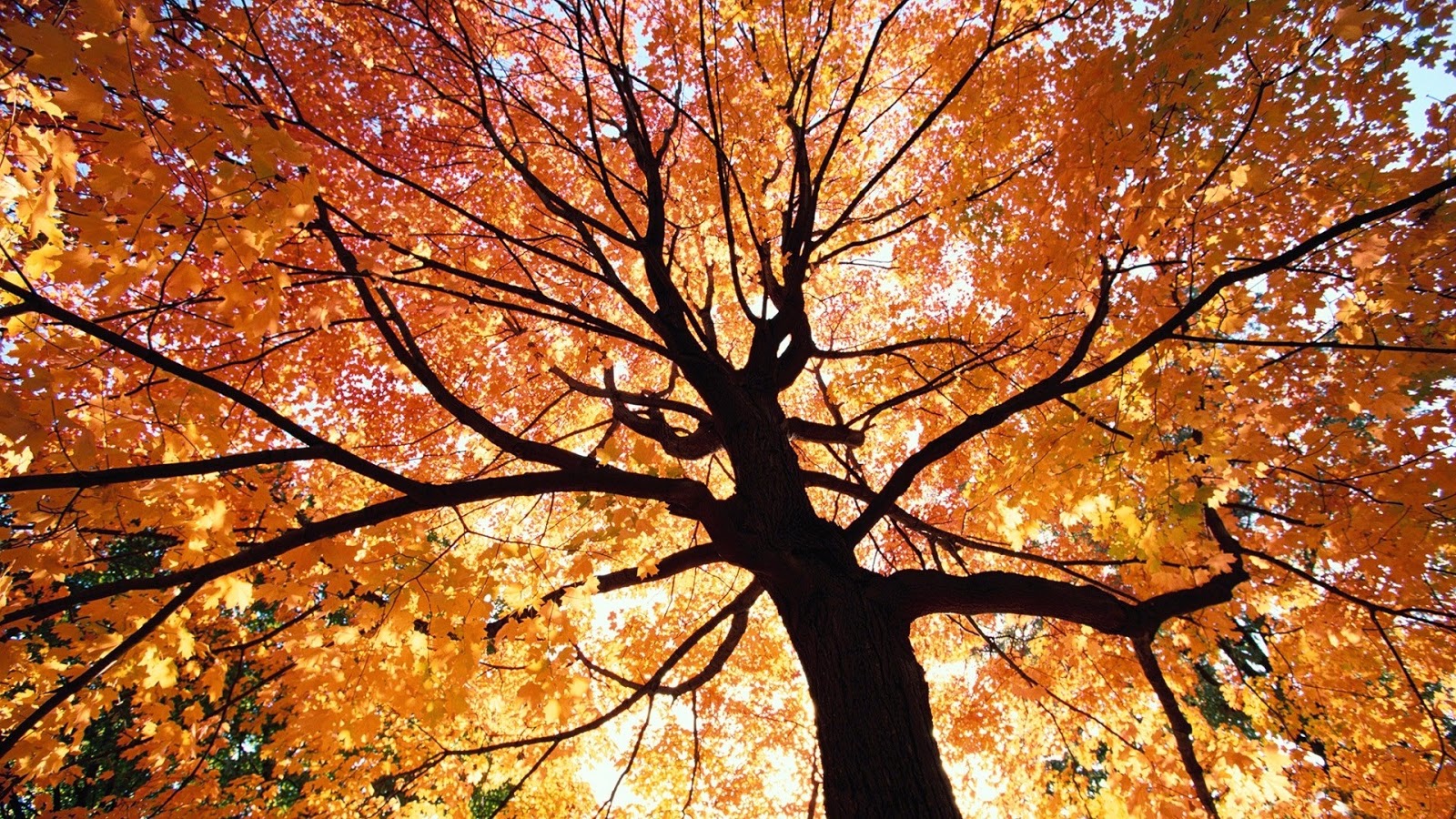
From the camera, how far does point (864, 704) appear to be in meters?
2.74

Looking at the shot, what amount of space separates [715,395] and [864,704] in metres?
2.27

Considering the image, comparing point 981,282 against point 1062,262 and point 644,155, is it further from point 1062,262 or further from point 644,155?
point 644,155

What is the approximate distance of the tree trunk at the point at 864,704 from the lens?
8.18 ft

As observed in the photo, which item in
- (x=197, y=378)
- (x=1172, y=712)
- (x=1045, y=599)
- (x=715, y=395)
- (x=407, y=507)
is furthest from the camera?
(x=715, y=395)

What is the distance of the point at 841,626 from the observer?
3.00 meters

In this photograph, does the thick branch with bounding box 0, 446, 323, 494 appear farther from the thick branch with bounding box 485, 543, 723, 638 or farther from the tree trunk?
the tree trunk

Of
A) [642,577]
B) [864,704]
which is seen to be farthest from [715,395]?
[864,704]

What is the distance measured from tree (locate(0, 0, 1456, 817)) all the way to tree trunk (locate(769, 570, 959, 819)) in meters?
0.02

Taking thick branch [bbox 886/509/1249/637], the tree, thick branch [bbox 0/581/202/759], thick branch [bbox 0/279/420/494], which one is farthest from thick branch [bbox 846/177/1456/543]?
thick branch [bbox 0/581/202/759]

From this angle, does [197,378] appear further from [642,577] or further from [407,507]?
[642,577]

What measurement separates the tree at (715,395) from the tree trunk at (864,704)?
0.7 inches

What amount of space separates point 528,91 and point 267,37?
7.20ft

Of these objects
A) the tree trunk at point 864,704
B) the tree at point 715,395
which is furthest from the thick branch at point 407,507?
the tree trunk at point 864,704

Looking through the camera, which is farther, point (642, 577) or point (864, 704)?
point (642, 577)
